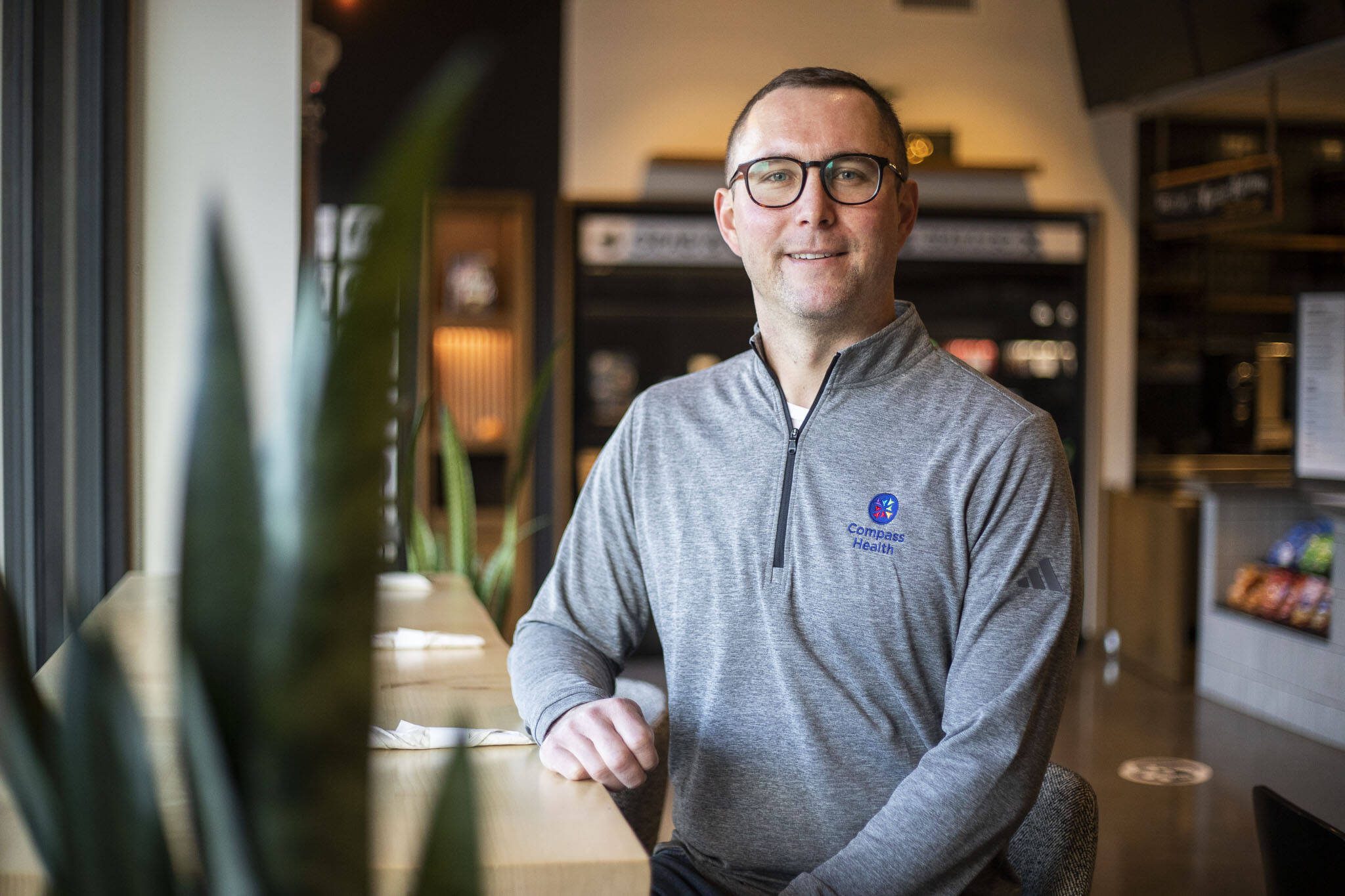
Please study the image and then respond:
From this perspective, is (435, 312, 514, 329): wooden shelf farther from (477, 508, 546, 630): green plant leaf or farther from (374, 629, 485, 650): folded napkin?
(374, 629, 485, 650): folded napkin

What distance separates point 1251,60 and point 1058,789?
170 inches

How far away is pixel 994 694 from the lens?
140 centimetres

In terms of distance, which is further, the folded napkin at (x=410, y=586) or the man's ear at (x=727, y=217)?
the folded napkin at (x=410, y=586)

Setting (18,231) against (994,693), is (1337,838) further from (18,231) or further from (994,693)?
(18,231)

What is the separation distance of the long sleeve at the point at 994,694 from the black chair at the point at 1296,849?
36 cm

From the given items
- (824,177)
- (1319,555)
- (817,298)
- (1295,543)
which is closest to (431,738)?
(817,298)

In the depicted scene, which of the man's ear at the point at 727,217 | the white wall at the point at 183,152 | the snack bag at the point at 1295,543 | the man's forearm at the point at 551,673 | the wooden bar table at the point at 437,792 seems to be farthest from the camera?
the snack bag at the point at 1295,543

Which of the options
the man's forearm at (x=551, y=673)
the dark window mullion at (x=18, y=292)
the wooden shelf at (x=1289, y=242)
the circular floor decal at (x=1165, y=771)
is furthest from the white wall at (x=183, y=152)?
the wooden shelf at (x=1289, y=242)

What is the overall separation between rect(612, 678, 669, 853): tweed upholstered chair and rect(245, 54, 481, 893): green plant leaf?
1.27 meters

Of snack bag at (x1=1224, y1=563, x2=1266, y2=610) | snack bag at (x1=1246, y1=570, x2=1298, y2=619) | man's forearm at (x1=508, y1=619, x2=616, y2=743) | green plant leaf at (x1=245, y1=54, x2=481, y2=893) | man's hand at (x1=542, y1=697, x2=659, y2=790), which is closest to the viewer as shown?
green plant leaf at (x1=245, y1=54, x2=481, y2=893)

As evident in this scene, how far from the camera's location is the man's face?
1.62m

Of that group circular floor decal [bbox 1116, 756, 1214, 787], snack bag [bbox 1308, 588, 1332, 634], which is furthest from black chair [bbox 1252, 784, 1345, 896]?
snack bag [bbox 1308, 588, 1332, 634]

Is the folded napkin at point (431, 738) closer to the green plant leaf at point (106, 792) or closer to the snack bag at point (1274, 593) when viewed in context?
the green plant leaf at point (106, 792)

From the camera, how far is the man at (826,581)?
138 centimetres
